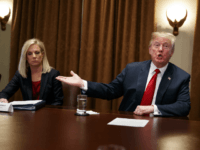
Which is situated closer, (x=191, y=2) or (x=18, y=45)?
(x=191, y=2)

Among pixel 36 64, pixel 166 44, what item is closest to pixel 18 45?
pixel 36 64

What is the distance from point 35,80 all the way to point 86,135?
1783 mm

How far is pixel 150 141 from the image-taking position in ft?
2.95

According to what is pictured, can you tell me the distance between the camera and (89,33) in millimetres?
3336

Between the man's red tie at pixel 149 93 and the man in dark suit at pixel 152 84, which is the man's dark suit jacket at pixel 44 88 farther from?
the man's red tie at pixel 149 93

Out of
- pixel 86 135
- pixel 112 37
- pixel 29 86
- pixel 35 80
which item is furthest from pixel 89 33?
pixel 86 135

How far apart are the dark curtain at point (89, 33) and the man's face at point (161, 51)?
0.80m

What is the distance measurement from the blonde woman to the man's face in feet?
3.63

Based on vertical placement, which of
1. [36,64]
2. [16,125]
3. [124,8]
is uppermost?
[124,8]

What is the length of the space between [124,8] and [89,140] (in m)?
2.70

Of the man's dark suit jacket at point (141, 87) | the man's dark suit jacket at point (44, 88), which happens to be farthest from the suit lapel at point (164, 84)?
the man's dark suit jacket at point (44, 88)

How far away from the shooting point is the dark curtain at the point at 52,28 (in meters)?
3.42

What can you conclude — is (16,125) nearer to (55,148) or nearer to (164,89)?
(55,148)

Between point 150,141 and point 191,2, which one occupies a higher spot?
point 191,2
